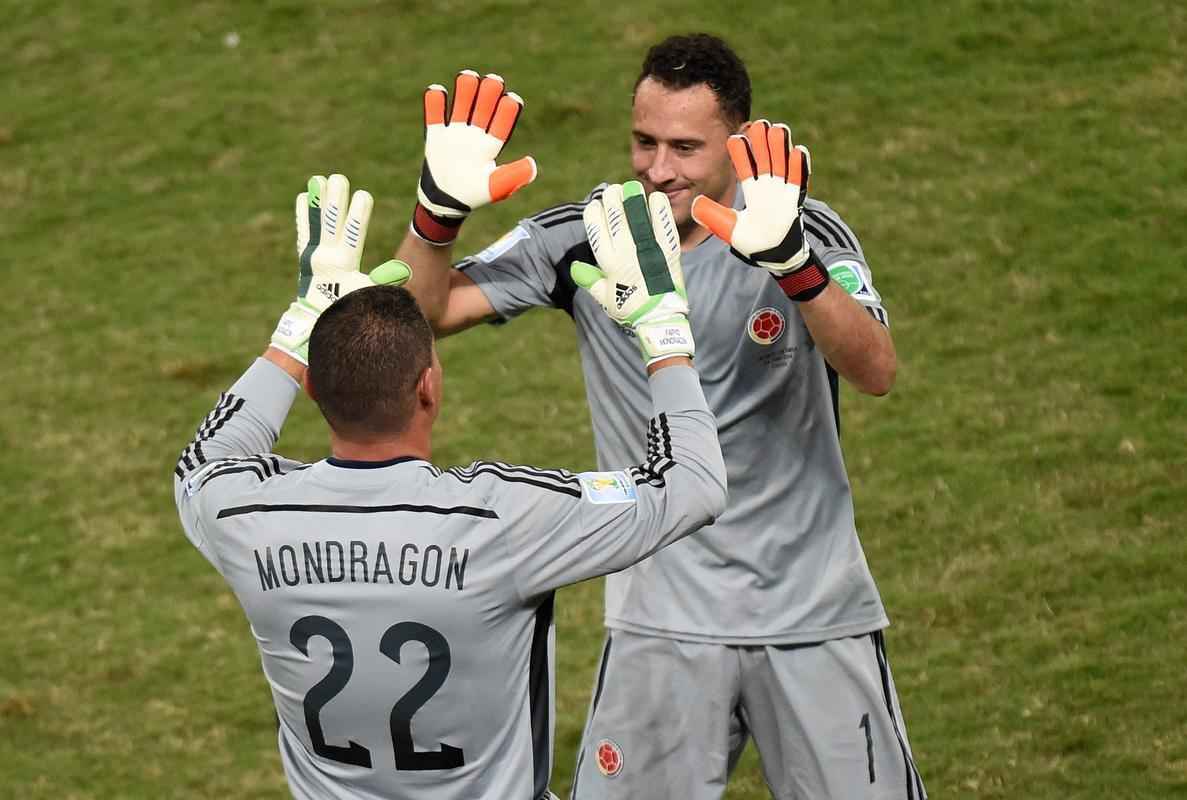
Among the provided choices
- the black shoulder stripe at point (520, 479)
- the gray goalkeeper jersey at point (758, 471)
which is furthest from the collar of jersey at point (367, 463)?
the gray goalkeeper jersey at point (758, 471)

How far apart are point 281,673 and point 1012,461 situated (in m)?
5.82

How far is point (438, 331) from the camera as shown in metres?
4.75

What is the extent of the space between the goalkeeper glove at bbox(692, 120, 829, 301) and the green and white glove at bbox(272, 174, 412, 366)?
80cm

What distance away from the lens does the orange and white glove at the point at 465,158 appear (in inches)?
175

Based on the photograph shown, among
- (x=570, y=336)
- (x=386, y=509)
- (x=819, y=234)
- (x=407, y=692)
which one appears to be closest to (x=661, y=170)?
(x=819, y=234)

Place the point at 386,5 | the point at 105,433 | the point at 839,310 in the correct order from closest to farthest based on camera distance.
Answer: the point at 839,310
the point at 105,433
the point at 386,5

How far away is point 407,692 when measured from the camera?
3.54 meters

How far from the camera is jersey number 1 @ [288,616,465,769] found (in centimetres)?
352

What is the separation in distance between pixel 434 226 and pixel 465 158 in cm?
20

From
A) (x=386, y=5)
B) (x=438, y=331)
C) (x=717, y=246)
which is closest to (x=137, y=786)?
(x=438, y=331)

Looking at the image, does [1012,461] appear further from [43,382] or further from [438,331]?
[43,382]

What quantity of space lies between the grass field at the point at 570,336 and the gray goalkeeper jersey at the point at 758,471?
2.14m

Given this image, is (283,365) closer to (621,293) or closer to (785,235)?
(621,293)

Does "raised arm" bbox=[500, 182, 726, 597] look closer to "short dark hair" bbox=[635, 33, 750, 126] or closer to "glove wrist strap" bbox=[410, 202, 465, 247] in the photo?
"glove wrist strap" bbox=[410, 202, 465, 247]
